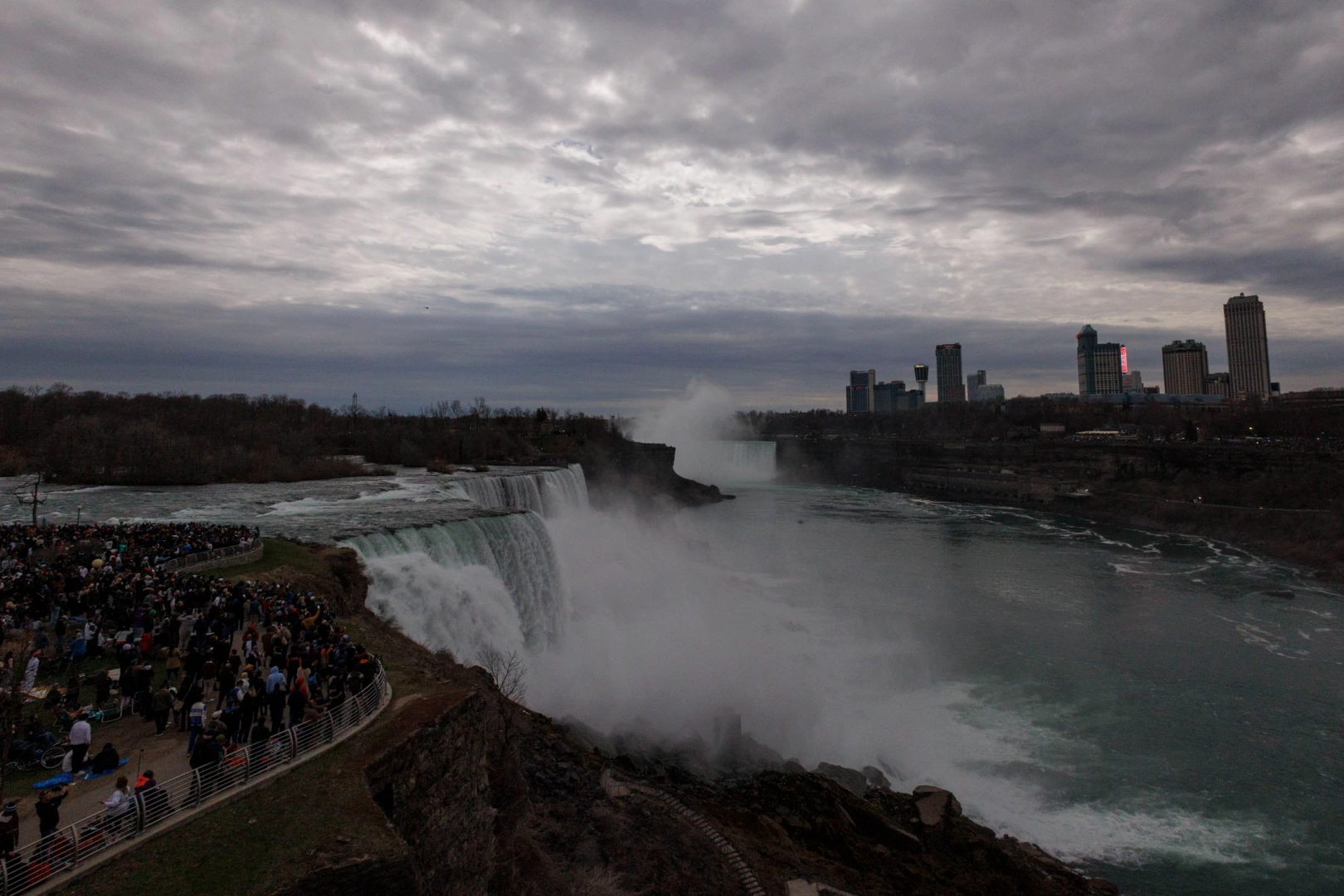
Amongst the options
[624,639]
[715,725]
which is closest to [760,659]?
[624,639]

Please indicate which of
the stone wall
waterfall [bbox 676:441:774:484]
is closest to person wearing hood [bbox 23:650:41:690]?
the stone wall

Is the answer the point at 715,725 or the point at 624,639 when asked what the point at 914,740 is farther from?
the point at 624,639

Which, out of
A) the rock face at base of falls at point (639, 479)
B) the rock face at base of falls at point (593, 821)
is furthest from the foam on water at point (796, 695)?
the rock face at base of falls at point (639, 479)

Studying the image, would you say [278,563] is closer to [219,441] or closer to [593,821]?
[593,821]

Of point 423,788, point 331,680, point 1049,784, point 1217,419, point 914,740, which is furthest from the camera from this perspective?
point 1217,419

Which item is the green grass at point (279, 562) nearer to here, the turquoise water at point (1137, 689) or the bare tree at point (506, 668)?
the bare tree at point (506, 668)

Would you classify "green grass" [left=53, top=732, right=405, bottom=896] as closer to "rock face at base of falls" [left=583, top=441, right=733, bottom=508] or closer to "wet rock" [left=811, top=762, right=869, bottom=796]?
"wet rock" [left=811, top=762, right=869, bottom=796]

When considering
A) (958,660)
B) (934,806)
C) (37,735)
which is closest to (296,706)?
(37,735)

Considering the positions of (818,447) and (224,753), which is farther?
(818,447)
